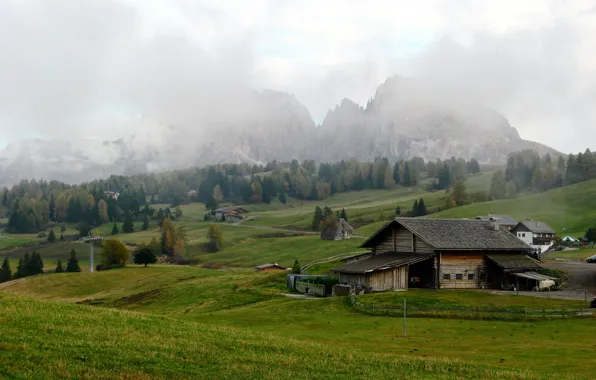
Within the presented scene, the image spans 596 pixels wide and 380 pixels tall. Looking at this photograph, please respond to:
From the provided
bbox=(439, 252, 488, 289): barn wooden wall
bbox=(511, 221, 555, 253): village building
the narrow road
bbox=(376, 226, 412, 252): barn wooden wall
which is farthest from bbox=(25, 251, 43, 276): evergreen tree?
bbox=(511, 221, 555, 253): village building

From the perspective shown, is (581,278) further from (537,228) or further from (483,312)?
(537,228)

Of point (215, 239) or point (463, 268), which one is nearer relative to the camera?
point (463, 268)

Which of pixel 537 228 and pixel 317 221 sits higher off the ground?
pixel 317 221

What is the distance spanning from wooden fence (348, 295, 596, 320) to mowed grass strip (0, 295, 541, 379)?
59.0 feet

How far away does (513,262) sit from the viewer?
206 feet

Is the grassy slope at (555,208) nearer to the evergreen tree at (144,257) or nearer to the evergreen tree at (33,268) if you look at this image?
the evergreen tree at (144,257)

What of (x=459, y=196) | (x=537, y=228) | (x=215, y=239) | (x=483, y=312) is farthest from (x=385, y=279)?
(x=459, y=196)

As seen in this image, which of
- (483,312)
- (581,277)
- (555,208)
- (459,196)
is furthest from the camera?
(459,196)

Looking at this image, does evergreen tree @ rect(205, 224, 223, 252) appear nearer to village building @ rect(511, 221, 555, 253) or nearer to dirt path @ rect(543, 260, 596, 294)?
village building @ rect(511, 221, 555, 253)

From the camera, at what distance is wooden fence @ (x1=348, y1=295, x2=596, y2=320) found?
39.8m

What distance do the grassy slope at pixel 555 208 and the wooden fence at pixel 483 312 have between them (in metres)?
109

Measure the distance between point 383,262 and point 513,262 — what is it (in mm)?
14406

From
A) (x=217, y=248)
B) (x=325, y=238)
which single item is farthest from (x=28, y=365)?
(x=217, y=248)

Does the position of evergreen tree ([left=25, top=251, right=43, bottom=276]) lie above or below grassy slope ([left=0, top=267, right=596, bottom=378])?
below
